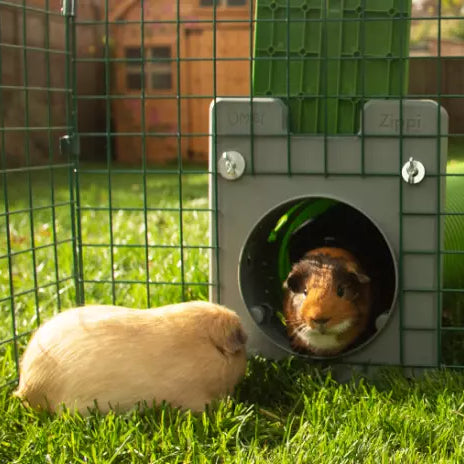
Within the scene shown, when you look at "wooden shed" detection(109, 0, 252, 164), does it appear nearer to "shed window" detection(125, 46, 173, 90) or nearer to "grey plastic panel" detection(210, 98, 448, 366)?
"shed window" detection(125, 46, 173, 90)

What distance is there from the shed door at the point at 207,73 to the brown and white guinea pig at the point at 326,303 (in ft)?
23.9

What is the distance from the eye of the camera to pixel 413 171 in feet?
9.71

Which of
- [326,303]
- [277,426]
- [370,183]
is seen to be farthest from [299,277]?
[277,426]

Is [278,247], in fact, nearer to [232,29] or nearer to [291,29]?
[291,29]

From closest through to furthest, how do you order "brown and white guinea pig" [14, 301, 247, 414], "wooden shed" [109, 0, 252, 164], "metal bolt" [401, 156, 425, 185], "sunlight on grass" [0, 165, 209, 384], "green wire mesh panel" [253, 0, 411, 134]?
"brown and white guinea pig" [14, 301, 247, 414] → "metal bolt" [401, 156, 425, 185] → "green wire mesh panel" [253, 0, 411, 134] → "sunlight on grass" [0, 165, 209, 384] → "wooden shed" [109, 0, 252, 164]

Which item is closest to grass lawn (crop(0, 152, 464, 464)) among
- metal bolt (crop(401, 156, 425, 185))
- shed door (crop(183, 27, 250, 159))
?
metal bolt (crop(401, 156, 425, 185))

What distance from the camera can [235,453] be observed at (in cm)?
237

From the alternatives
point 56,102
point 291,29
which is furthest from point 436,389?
point 56,102

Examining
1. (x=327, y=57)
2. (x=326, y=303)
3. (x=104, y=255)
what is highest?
(x=327, y=57)

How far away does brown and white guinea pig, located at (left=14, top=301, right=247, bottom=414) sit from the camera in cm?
252

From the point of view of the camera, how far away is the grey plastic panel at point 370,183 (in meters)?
2.97

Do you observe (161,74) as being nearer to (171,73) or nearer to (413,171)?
(171,73)

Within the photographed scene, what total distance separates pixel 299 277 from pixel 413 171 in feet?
1.84

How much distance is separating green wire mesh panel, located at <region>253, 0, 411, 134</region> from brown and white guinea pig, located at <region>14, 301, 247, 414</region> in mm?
853
